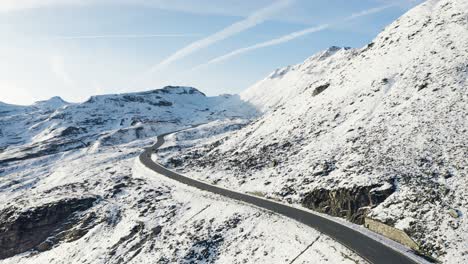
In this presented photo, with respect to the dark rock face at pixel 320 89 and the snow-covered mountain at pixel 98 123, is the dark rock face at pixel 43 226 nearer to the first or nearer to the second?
the dark rock face at pixel 320 89

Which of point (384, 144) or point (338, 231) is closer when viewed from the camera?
point (338, 231)

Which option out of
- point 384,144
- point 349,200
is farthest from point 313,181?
point 384,144

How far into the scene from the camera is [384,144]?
3472 cm

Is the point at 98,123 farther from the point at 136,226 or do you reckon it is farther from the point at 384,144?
the point at 384,144

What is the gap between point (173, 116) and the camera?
176m

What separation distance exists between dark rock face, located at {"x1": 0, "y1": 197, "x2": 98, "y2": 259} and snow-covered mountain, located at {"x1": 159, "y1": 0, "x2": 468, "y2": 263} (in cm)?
1588

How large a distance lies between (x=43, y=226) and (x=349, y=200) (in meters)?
33.6

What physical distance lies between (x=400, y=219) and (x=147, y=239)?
69.0 feet

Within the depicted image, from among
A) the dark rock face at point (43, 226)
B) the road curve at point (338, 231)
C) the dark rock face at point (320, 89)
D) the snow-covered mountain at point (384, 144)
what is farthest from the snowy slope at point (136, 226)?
the dark rock face at point (320, 89)

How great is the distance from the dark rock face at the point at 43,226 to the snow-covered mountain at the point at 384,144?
1588cm

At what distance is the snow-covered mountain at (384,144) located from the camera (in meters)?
25.3

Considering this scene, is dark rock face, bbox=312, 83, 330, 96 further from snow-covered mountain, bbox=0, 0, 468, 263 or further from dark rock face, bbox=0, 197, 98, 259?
dark rock face, bbox=0, 197, 98, 259

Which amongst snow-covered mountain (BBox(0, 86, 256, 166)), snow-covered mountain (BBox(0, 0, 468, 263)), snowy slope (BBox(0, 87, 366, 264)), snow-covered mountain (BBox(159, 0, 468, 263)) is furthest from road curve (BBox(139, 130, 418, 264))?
snow-covered mountain (BBox(0, 86, 256, 166))

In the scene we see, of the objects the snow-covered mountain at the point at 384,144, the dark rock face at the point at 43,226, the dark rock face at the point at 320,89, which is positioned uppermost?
the dark rock face at the point at 320,89
